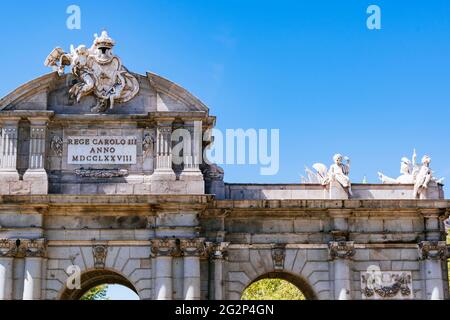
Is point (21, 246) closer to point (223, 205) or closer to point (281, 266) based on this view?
point (223, 205)

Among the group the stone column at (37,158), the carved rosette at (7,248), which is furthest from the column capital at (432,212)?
the carved rosette at (7,248)

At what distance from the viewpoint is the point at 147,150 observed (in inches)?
1300

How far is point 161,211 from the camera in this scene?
31.8 metres

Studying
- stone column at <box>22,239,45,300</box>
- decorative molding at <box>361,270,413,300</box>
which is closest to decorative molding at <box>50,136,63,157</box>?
stone column at <box>22,239,45,300</box>

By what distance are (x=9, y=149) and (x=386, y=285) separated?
14751 millimetres

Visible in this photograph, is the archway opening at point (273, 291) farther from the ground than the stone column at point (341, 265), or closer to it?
farther from the ground

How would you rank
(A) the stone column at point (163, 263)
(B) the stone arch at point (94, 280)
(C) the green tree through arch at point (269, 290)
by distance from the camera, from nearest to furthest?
(A) the stone column at point (163, 263) → (B) the stone arch at point (94, 280) → (C) the green tree through arch at point (269, 290)

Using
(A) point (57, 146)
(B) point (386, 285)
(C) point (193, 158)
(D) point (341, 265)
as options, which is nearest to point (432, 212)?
(B) point (386, 285)

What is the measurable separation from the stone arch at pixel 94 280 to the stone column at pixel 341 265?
23.8ft

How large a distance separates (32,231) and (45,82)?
558cm

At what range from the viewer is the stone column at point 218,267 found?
31906mm

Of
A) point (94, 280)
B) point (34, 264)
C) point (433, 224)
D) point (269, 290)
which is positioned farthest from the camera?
point (269, 290)

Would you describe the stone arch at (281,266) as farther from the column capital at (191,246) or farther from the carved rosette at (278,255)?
the column capital at (191,246)
